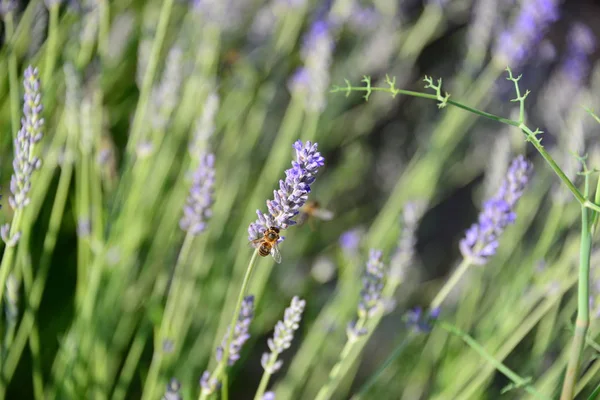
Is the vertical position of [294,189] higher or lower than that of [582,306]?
higher

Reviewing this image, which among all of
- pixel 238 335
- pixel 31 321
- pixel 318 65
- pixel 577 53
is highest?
pixel 577 53

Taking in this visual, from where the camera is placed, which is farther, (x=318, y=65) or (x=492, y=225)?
(x=318, y=65)

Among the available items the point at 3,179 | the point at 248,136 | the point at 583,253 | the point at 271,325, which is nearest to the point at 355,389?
the point at 271,325

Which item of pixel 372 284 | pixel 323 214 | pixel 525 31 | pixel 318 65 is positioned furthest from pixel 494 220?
pixel 525 31

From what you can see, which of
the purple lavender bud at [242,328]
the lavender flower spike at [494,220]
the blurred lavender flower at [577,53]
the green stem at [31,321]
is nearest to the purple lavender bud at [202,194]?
the purple lavender bud at [242,328]

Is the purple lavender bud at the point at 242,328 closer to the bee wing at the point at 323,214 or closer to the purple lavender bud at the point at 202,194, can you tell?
the purple lavender bud at the point at 202,194

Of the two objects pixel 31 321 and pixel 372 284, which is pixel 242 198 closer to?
pixel 31 321

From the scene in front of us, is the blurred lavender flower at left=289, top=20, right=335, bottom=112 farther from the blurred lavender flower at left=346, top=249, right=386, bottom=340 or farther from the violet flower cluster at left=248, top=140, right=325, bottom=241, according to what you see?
the violet flower cluster at left=248, top=140, right=325, bottom=241

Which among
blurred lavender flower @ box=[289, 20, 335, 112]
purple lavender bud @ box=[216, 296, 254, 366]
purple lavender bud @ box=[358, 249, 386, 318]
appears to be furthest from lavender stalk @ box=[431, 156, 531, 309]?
blurred lavender flower @ box=[289, 20, 335, 112]
